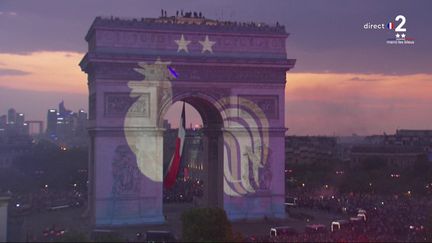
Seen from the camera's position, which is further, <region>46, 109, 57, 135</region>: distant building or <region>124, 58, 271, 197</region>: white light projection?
<region>46, 109, 57, 135</region>: distant building

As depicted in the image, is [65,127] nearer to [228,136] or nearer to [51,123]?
[51,123]

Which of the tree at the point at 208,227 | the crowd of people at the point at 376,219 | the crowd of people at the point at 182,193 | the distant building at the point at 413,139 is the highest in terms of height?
the distant building at the point at 413,139

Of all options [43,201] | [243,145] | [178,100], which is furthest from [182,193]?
[178,100]

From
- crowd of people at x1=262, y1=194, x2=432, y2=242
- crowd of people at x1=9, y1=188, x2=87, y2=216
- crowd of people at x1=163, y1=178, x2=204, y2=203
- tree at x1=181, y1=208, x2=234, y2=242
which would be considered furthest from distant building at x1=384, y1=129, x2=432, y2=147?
tree at x1=181, y1=208, x2=234, y2=242

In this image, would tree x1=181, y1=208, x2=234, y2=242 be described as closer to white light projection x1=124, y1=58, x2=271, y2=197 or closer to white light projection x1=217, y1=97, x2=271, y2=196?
white light projection x1=124, y1=58, x2=271, y2=197

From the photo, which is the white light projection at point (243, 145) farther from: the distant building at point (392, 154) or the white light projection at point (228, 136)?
the distant building at point (392, 154)

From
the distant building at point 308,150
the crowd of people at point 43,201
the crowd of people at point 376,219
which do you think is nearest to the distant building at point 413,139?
the distant building at point 308,150
